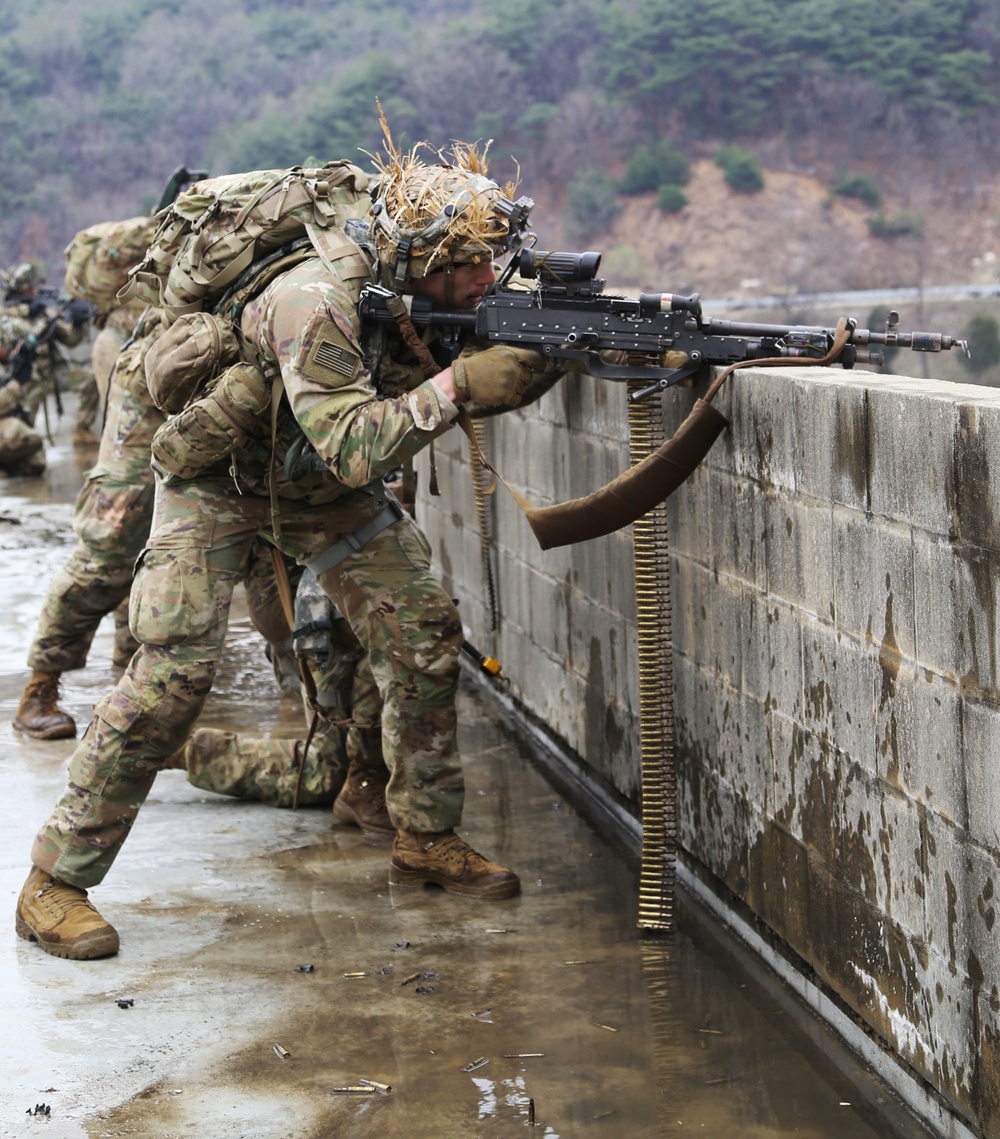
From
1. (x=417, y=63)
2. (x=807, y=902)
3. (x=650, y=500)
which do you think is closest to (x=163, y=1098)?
(x=807, y=902)

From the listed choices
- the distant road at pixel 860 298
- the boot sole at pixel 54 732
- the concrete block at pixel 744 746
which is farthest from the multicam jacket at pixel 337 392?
the distant road at pixel 860 298

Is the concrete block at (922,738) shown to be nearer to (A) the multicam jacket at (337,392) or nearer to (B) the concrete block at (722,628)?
(B) the concrete block at (722,628)

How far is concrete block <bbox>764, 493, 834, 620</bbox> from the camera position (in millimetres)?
3646

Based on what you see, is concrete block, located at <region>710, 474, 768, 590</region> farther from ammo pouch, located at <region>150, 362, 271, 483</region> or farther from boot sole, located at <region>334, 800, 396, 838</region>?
boot sole, located at <region>334, 800, 396, 838</region>

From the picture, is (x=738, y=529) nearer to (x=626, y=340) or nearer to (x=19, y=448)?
(x=626, y=340)

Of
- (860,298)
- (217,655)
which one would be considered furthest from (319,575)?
(860,298)

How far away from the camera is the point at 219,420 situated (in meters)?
4.39

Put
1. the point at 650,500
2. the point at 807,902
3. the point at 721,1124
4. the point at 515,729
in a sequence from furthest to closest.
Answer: the point at 515,729 → the point at 650,500 → the point at 807,902 → the point at 721,1124

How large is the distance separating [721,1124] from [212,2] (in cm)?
7383

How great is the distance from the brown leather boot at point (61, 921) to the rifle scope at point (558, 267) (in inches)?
79.5

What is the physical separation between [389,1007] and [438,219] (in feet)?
6.39

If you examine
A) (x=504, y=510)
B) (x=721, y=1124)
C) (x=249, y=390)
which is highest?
(x=249, y=390)

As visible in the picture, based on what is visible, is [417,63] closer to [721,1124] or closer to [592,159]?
[592,159]

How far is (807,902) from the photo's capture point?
12.6ft
